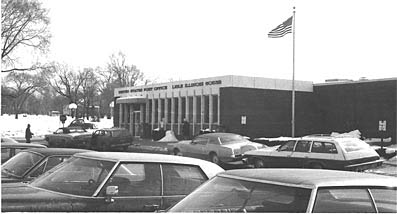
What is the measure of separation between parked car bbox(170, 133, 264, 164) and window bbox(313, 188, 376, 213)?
13896mm

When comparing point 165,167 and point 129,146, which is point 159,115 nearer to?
point 129,146

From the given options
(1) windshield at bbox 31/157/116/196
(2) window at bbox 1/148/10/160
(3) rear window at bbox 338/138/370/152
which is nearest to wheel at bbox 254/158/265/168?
(3) rear window at bbox 338/138/370/152

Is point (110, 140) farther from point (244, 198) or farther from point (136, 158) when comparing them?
point (244, 198)

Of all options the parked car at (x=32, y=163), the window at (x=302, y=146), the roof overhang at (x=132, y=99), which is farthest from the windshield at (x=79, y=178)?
the roof overhang at (x=132, y=99)

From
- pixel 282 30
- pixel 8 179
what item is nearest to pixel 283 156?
pixel 8 179

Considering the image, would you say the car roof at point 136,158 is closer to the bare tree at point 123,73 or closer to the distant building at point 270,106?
the distant building at point 270,106

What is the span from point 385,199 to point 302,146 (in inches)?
462

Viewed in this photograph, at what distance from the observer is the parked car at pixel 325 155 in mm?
14367

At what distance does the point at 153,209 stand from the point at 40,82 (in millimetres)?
34492

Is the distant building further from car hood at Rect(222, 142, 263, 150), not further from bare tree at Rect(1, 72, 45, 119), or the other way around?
car hood at Rect(222, 142, 263, 150)

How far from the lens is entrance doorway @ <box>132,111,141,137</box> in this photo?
1558 inches

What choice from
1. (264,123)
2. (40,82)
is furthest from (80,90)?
(264,123)

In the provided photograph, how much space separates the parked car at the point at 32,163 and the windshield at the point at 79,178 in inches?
46.7

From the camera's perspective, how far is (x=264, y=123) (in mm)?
32750
